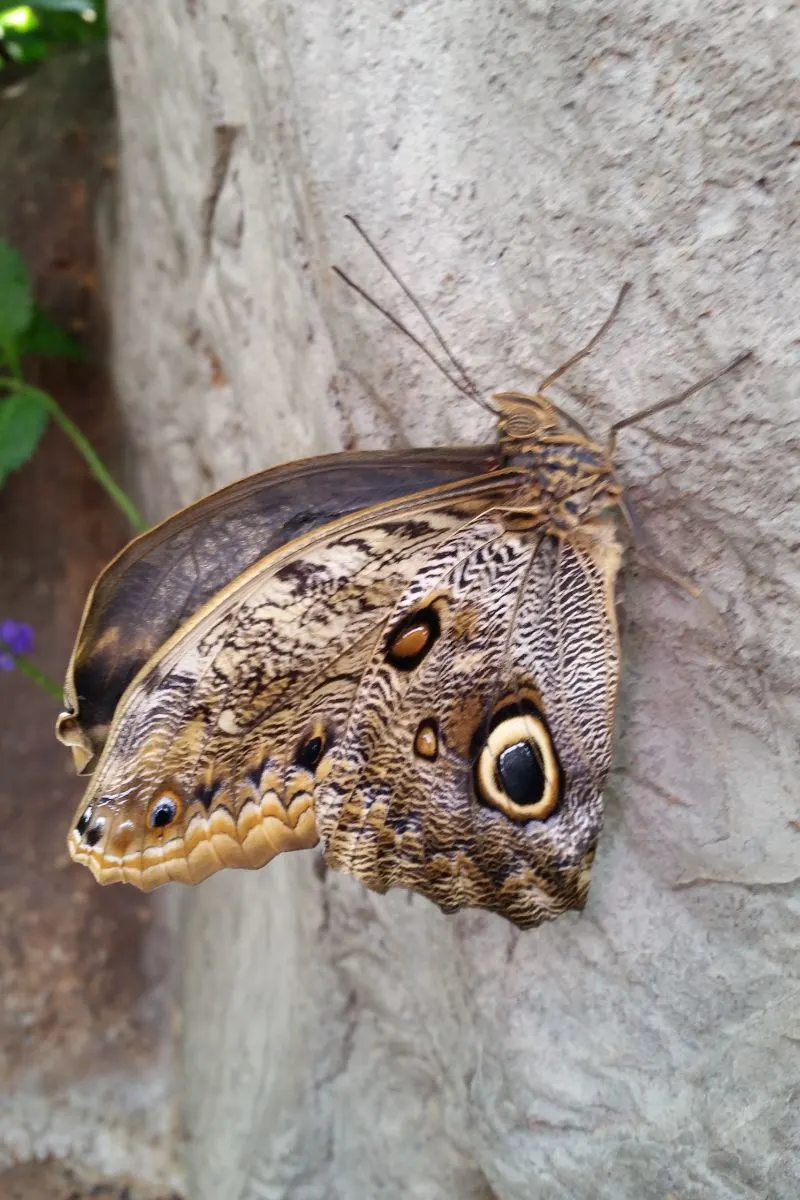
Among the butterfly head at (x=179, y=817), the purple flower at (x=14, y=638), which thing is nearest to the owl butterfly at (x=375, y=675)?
the butterfly head at (x=179, y=817)

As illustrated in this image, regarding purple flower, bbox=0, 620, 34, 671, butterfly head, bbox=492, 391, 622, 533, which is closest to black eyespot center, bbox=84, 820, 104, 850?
butterfly head, bbox=492, 391, 622, 533

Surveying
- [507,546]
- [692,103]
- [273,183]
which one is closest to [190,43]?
[273,183]

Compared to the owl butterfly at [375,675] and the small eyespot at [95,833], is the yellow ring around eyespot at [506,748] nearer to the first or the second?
the owl butterfly at [375,675]

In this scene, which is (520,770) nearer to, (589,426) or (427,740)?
(427,740)

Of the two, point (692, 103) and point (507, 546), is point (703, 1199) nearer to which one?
point (507, 546)

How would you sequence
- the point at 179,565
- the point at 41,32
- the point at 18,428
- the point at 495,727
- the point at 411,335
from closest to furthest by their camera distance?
the point at 179,565 < the point at 495,727 < the point at 411,335 < the point at 18,428 < the point at 41,32

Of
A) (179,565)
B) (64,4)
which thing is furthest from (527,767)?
(64,4)
